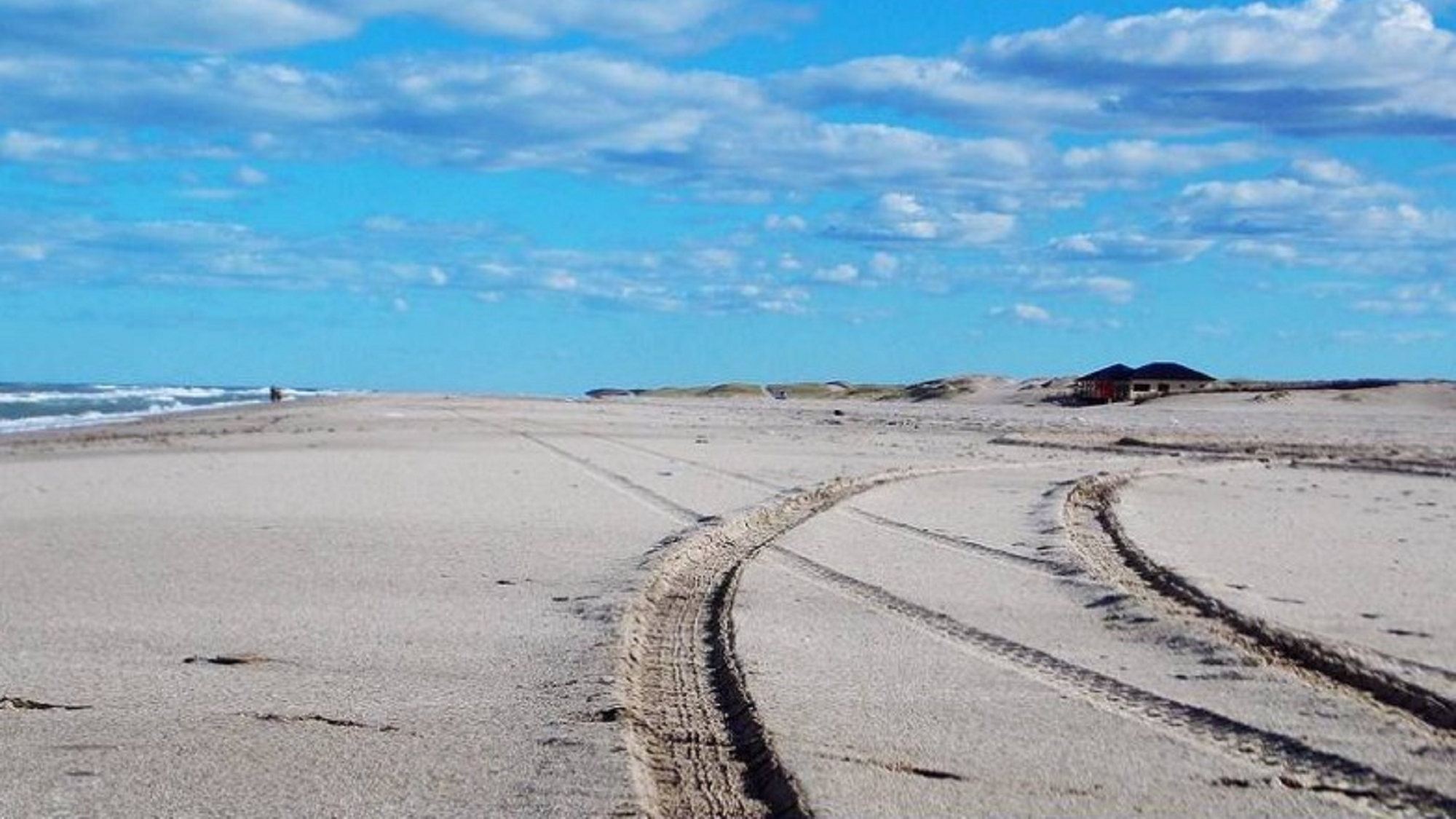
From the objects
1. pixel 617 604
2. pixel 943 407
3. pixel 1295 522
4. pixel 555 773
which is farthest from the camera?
pixel 943 407

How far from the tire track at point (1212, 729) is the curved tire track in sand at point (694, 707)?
115 centimetres

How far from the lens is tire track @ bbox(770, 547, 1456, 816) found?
16.9ft

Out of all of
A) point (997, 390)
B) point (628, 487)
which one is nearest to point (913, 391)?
point (997, 390)

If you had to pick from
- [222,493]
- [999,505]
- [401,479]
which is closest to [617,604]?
[999,505]

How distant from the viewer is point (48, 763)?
541 centimetres

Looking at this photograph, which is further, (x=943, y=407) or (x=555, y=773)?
(x=943, y=407)

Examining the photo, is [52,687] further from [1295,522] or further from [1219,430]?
[1219,430]

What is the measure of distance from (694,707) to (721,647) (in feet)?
4.36

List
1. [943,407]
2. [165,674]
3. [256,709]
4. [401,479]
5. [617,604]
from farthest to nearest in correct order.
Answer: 1. [943,407]
2. [401,479]
3. [617,604]
4. [165,674]
5. [256,709]

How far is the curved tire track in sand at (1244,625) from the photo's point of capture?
6.55m

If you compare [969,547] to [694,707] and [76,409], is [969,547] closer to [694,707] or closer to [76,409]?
[694,707]

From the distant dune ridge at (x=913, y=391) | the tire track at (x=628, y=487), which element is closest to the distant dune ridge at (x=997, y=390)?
the distant dune ridge at (x=913, y=391)

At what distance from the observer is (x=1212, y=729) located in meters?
6.05

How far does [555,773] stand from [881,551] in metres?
6.55
